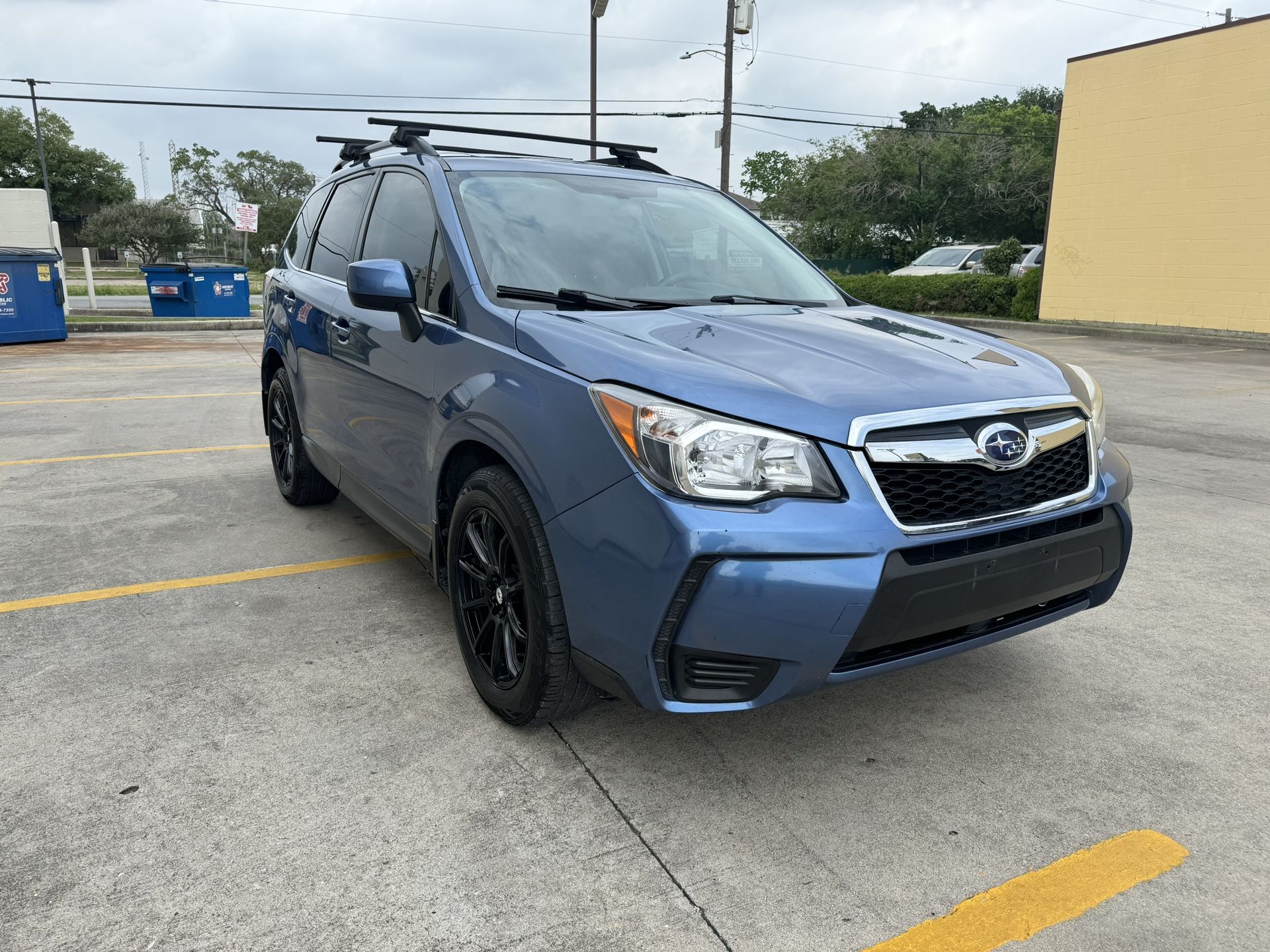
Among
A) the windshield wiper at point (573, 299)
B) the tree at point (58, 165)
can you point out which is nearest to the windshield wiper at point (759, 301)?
the windshield wiper at point (573, 299)

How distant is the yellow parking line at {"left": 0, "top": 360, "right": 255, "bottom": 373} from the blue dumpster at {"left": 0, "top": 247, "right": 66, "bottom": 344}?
320cm

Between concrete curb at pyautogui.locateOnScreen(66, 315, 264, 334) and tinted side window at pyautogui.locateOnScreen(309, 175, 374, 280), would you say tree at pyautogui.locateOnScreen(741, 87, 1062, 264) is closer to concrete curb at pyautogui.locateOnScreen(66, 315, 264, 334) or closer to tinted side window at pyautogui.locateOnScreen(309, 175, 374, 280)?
concrete curb at pyautogui.locateOnScreen(66, 315, 264, 334)

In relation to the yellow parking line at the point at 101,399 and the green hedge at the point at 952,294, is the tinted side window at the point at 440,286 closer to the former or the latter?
the yellow parking line at the point at 101,399

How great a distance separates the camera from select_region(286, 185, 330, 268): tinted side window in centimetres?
508

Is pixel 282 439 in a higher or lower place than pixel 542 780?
higher

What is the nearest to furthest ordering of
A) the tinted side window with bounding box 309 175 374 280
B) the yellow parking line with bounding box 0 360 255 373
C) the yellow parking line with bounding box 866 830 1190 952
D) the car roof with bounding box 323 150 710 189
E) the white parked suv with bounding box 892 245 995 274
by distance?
the yellow parking line with bounding box 866 830 1190 952 < the car roof with bounding box 323 150 710 189 < the tinted side window with bounding box 309 175 374 280 < the yellow parking line with bounding box 0 360 255 373 < the white parked suv with bounding box 892 245 995 274

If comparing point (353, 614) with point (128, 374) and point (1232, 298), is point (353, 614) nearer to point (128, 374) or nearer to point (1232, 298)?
point (128, 374)

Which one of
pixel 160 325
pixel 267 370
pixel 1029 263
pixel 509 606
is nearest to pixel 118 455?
pixel 267 370

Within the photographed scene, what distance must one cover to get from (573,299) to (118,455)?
16.9 feet

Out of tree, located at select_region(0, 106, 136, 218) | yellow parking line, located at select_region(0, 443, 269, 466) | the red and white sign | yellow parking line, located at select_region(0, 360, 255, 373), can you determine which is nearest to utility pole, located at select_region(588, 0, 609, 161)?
the red and white sign

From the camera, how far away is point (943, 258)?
81.4 ft

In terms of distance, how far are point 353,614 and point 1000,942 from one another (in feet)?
8.80

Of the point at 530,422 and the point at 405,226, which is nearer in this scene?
the point at 530,422

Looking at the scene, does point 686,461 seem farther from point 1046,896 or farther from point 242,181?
point 242,181
